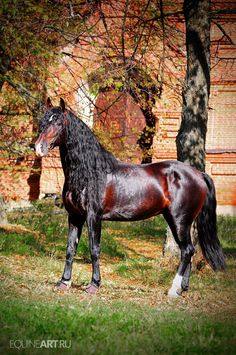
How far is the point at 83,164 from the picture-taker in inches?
258

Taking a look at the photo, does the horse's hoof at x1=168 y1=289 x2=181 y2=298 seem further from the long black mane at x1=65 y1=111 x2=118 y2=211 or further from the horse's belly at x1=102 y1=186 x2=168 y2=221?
the long black mane at x1=65 y1=111 x2=118 y2=211

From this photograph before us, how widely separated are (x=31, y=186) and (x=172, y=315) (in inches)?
515

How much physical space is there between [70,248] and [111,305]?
3.97 ft

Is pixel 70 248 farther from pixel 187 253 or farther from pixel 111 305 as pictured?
pixel 187 253

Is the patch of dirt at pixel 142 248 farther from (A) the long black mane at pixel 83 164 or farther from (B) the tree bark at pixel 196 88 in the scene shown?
(A) the long black mane at pixel 83 164

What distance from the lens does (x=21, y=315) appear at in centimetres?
493

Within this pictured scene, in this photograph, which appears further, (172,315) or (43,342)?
(172,315)

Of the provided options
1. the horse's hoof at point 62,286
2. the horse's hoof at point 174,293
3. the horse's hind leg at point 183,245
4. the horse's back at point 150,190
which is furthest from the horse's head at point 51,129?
the horse's hoof at point 174,293

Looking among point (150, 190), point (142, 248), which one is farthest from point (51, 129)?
point (142, 248)

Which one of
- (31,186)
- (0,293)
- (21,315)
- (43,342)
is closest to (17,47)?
(0,293)

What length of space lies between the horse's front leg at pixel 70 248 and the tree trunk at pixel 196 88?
107 inches

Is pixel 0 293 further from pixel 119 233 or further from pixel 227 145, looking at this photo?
pixel 227 145

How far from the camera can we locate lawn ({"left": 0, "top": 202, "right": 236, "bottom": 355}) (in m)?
4.32

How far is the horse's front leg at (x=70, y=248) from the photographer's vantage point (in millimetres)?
6758
